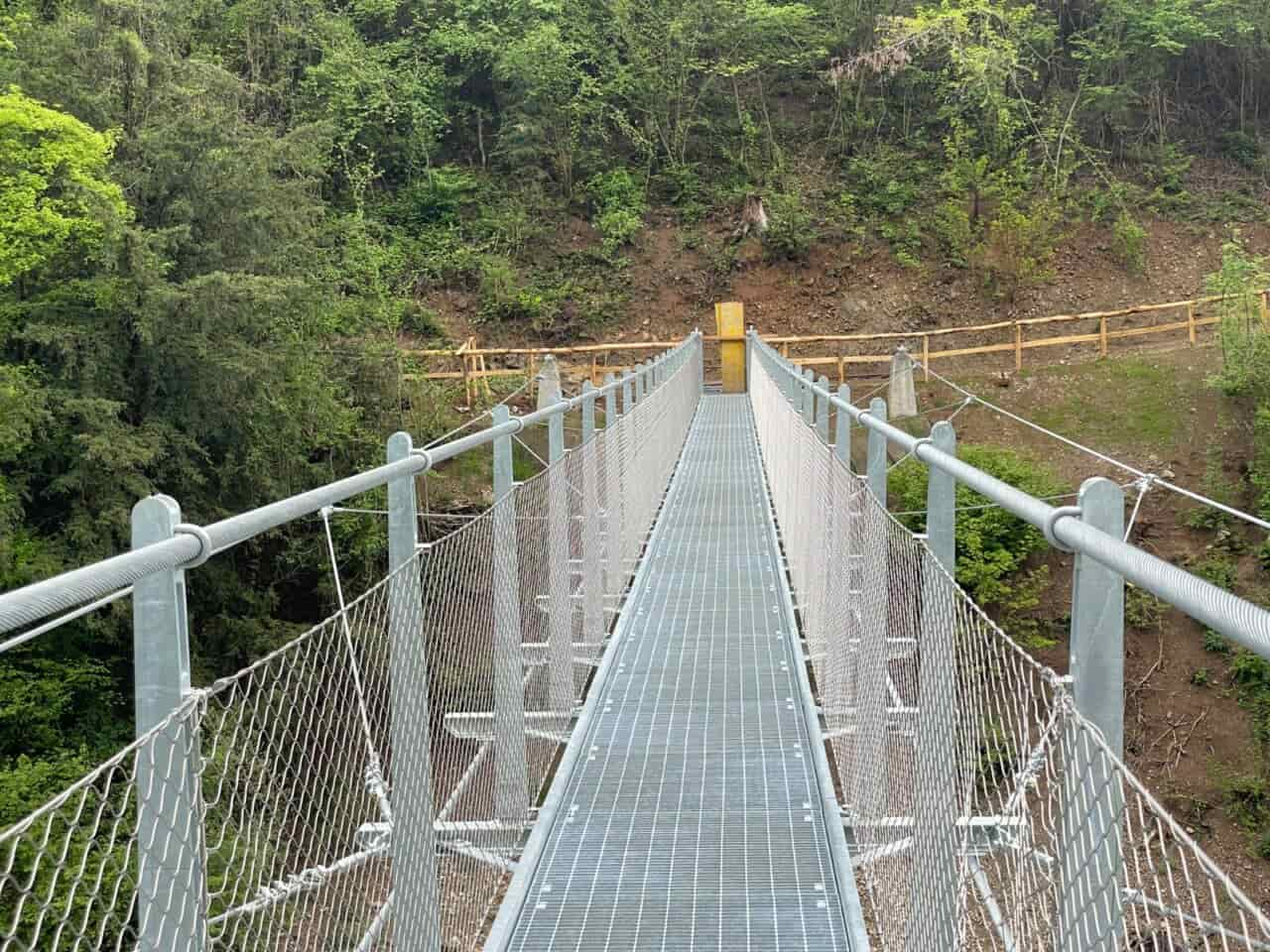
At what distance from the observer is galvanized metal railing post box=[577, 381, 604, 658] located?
4.50 meters

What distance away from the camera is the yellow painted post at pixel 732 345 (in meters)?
18.6

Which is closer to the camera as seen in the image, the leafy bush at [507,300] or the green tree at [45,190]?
the green tree at [45,190]

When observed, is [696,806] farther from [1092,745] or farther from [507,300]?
→ [507,300]

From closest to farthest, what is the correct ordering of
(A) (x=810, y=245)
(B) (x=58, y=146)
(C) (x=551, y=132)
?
(B) (x=58, y=146)
(A) (x=810, y=245)
(C) (x=551, y=132)

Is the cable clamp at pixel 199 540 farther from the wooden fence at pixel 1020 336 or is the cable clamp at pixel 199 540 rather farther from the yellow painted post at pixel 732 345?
the yellow painted post at pixel 732 345

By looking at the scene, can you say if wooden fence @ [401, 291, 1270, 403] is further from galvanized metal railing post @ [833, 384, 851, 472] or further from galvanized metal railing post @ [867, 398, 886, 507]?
galvanized metal railing post @ [867, 398, 886, 507]

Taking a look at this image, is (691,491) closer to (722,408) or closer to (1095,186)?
(722,408)

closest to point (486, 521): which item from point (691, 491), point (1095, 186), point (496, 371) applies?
point (691, 491)

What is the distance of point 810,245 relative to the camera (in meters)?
23.4

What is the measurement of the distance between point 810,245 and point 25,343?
15995 millimetres

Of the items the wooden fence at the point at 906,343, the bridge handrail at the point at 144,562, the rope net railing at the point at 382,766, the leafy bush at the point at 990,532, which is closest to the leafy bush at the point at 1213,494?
the leafy bush at the point at 990,532

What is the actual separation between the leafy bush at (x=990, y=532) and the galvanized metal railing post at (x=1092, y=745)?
40.3 ft

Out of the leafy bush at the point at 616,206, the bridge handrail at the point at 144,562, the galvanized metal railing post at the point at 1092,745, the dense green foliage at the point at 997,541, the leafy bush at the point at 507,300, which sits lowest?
the dense green foliage at the point at 997,541

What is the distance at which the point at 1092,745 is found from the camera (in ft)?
3.72
